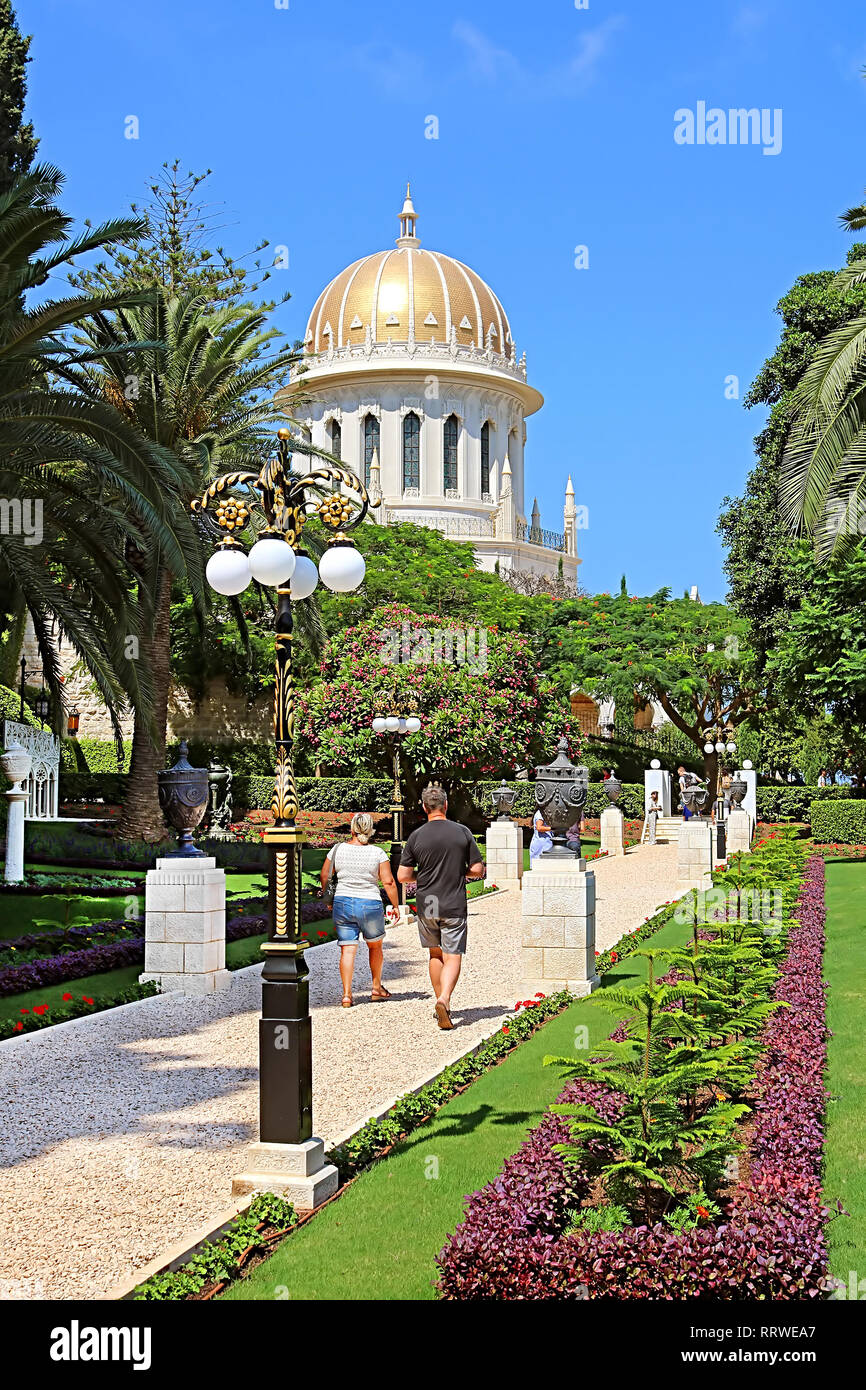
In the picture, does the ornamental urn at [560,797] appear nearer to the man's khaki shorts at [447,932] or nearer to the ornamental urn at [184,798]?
the man's khaki shorts at [447,932]

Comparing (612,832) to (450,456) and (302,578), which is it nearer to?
(302,578)

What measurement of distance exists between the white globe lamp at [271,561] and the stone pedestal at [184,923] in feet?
20.2

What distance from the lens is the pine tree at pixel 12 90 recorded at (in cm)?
2061

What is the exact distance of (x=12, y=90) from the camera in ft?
70.2

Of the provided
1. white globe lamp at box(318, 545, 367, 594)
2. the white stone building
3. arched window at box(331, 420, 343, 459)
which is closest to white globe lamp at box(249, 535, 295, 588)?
white globe lamp at box(318, 545, 367, 594)

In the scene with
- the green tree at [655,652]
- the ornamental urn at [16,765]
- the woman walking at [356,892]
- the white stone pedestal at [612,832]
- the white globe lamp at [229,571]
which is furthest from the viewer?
the green tree at [655,652]

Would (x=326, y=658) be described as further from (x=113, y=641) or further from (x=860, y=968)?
(x=860, y=968)

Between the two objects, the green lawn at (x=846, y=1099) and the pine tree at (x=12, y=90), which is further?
the pine tree at (x=12, y=90)

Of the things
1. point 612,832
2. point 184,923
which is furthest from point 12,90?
point 612,832

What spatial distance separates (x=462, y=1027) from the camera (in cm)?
1045

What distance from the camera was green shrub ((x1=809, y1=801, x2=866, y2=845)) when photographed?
33.5 metres

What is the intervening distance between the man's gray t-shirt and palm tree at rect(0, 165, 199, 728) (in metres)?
5.79

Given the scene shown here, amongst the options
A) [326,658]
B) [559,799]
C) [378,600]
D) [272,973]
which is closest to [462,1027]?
[559,799]

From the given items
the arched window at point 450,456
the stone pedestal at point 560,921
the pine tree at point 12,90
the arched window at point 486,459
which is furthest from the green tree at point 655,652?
the stone pedestal at point 560,921
